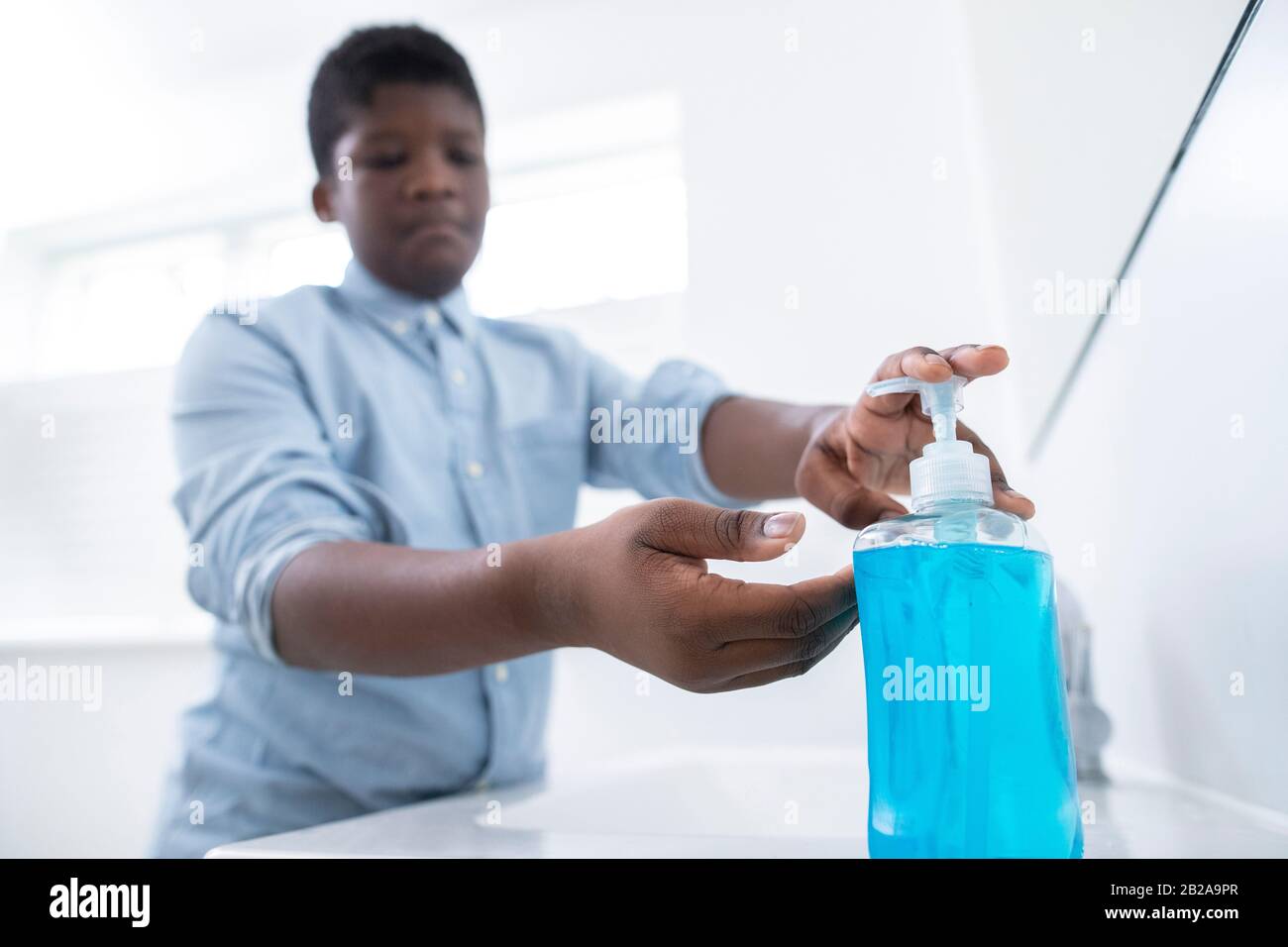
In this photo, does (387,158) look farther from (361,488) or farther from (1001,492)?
(1001,492)

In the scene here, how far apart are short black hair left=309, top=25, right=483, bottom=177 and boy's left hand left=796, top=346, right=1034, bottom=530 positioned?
1.57 ft

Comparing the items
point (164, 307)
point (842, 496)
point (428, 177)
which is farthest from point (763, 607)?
point (164, 307)

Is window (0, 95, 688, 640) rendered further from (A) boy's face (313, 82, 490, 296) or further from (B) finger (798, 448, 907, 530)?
(B) finger (798, 448, 907, 530)

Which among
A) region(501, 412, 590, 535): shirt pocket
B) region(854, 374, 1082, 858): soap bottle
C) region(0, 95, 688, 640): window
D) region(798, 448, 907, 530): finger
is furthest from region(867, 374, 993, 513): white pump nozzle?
region(0, 95, 688, 640): window

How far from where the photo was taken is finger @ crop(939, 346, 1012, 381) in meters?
0.28

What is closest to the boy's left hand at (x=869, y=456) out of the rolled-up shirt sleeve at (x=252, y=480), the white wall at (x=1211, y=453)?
the white wall at (x=1211, y=453)

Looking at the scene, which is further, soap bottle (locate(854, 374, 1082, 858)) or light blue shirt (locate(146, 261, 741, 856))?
light blue shirt (locate(146, 261, 741, 856))

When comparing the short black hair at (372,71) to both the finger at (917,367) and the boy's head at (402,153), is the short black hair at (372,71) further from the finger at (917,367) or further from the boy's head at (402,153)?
the finger at (917,367)

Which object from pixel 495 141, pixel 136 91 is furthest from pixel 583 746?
pixel 136 91

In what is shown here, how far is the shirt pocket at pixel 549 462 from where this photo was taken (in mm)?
740

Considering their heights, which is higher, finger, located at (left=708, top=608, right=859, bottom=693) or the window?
the window

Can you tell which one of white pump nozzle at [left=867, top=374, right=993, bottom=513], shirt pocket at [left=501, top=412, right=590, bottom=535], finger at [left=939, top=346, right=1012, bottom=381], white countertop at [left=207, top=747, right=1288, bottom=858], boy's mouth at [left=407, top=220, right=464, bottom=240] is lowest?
white countertop at [left=207, top=747, right=1288, bottom=858]

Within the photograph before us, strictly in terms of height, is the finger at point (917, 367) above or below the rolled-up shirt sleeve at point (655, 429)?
below

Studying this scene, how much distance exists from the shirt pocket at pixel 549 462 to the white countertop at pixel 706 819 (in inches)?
9.0
